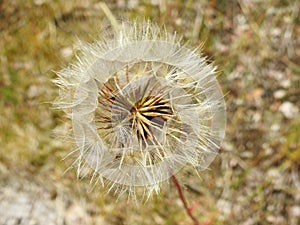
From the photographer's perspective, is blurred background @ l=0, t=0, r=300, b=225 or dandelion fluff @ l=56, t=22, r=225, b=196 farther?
blurred background @ l=0, t=0, r=300, b=225

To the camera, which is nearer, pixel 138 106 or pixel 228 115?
pixel 138 106

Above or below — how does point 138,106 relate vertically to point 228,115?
above

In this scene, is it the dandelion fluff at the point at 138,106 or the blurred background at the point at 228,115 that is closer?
the dandelion fluff at the point at 138,106

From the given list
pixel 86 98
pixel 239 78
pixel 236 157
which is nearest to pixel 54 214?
pixel 236 157

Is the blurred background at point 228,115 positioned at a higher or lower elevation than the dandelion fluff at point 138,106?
lower

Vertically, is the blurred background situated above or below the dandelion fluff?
below
